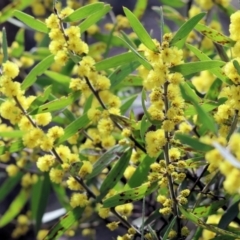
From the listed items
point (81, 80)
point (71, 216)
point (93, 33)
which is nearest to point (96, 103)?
point (81, 80)

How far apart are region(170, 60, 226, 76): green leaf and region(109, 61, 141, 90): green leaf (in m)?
0.16

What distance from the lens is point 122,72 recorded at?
2.84ft

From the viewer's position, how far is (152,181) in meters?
0.76

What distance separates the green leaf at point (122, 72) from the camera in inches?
33.9

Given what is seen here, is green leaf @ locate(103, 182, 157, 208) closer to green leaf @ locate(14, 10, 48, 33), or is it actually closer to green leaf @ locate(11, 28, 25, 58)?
green leaf @ locate(14, 10, 48, 33)

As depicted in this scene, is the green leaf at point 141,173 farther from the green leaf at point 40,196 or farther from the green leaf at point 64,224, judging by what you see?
the green leaf at point 40,196

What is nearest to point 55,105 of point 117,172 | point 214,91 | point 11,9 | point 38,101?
point 38,101

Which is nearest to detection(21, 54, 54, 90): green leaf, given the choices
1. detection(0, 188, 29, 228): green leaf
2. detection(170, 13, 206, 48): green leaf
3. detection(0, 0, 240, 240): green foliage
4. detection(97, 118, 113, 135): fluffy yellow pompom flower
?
detection(0, 0, 240, 240): green foliage

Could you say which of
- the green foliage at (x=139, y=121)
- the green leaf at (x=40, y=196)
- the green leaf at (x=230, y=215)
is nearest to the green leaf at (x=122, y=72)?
the green foliage at (x=139, y=121)

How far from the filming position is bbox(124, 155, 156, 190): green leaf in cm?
82

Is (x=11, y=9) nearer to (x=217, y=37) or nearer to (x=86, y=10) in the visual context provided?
(x=86, y=10)

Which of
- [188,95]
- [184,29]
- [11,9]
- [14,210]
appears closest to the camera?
[188,95]

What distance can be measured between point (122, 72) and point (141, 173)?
153 mm

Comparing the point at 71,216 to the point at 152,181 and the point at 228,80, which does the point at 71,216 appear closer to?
the point at 152,181
